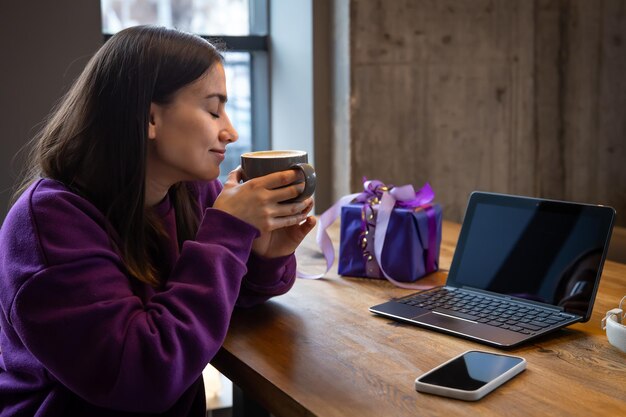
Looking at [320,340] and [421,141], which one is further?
[421,141]

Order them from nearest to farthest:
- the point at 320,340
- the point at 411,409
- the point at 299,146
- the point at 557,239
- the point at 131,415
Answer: the point at 411,409 < the point at 131,415 < the point at 320,340 < the point at 557,239 < the point at 299,146

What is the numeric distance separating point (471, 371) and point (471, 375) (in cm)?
1

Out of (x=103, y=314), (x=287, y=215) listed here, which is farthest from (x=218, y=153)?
(x=103, y=314)

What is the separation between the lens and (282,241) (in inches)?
50.4

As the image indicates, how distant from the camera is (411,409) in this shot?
2.86 feet

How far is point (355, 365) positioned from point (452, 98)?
5.68 feet

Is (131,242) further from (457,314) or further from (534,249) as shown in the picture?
(534,249)

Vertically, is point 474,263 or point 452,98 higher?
point 452,98

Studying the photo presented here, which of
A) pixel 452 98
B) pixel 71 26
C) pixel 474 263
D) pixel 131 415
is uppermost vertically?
pixel 71 26

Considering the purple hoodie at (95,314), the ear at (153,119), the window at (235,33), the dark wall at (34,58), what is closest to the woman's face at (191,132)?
the ear at (153,119)

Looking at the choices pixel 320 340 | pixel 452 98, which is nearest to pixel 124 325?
pixel 320 340

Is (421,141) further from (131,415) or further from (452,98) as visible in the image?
(131,415)

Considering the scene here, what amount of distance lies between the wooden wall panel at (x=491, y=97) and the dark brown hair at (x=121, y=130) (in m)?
1.38

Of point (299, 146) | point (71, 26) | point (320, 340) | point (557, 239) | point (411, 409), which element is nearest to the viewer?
point (411, 409)
